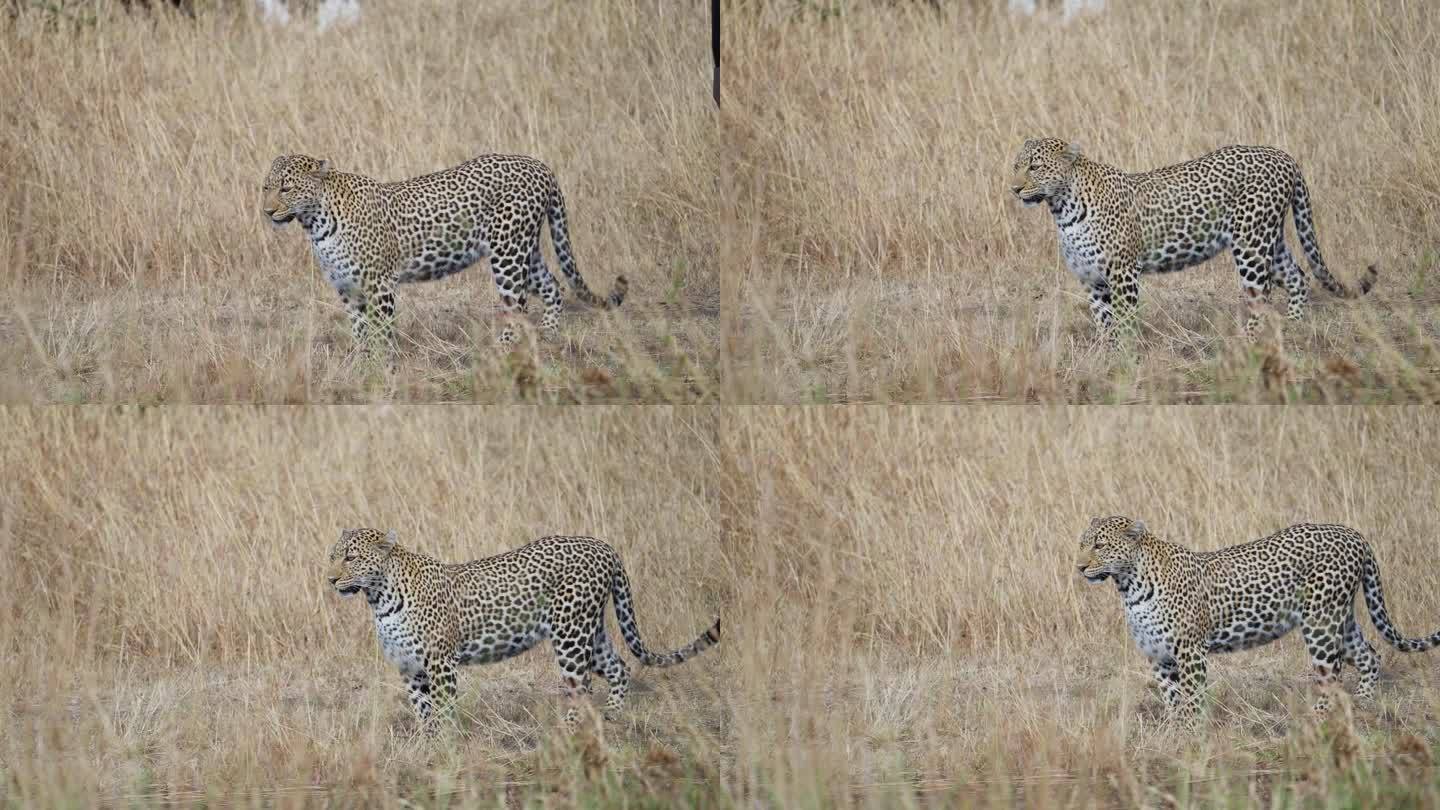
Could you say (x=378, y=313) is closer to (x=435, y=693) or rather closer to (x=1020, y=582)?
(x=435, y=693)

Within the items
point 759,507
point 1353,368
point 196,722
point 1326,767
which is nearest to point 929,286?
point 759,507

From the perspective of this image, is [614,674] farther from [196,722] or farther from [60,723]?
[60,723]

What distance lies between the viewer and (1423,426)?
23.8 ft

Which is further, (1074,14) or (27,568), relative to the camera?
(1074,14)

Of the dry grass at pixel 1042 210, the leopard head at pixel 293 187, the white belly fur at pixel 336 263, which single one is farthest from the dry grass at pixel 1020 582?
the leopard head at pixel 293 187

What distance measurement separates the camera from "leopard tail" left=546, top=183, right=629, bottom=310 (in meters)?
7.29

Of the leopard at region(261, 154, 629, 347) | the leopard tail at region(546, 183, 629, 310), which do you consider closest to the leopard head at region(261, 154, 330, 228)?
the leopard at region(261, 154, 629, 347)

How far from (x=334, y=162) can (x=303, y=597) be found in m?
1.55

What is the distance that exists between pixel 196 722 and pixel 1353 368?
13.8 ft

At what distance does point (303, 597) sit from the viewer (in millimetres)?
7145

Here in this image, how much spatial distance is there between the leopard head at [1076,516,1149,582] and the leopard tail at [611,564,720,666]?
1405 mm

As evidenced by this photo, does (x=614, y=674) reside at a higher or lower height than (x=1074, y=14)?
lower

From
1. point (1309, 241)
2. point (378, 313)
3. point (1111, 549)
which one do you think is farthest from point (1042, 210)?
point (378, 313)

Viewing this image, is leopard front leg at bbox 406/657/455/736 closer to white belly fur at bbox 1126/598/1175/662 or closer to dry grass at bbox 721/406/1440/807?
dry grass at bbox 721/406/1440/807
